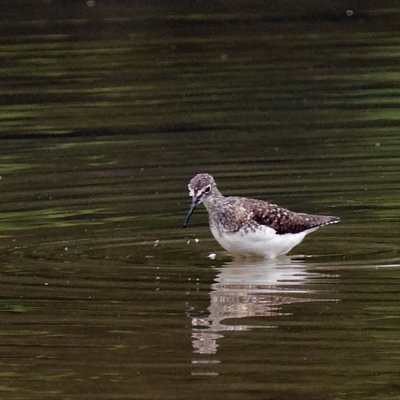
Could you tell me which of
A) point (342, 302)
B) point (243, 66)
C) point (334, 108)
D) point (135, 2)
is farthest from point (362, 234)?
point (135, 2)

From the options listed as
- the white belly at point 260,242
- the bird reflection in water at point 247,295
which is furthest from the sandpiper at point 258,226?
the bird reflection in water at point 247,295

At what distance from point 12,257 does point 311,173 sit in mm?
3552

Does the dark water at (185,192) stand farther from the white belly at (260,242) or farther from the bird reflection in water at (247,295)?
the white belly at (260,242)

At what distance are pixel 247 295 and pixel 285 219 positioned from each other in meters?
1.62

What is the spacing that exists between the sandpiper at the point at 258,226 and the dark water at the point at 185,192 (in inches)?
7.6

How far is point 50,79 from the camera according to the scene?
2145 centimetres

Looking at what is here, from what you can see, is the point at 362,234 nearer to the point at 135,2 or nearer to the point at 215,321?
the point at 215,321

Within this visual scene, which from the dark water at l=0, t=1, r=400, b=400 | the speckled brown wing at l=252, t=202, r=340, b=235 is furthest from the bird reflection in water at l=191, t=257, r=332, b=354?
the speckled brown wing at l=252, t=202, r=340, b=235

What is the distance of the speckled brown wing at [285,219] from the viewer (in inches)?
530

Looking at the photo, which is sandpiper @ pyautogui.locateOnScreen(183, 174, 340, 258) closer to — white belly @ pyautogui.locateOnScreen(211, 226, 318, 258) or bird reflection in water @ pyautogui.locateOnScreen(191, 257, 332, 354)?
white belly @ pyautogui.locateOnScreen(211, 226, 318, 258)

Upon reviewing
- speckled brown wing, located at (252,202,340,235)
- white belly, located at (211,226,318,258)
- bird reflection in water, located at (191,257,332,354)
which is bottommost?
bird reflection in water, located at (191,257,332,354)

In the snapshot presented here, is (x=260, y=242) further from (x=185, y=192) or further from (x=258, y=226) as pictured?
(x=185, y=192)

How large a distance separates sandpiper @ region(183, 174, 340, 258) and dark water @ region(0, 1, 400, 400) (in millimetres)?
192

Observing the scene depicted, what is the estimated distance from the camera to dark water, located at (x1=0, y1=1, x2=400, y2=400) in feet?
34.0
